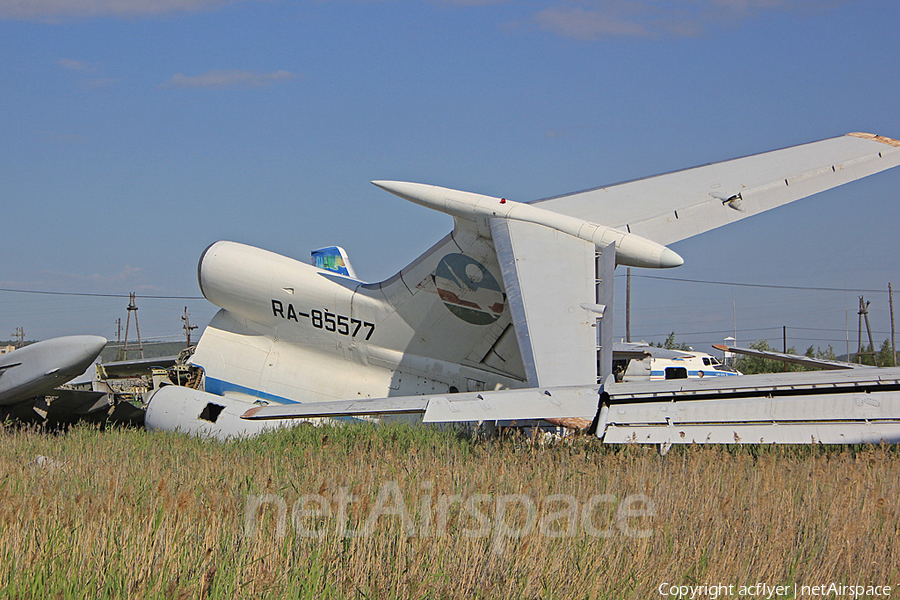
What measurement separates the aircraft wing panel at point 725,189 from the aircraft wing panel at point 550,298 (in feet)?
5.70

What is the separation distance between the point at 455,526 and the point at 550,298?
516 cm

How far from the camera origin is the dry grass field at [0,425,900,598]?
4344 millimetres

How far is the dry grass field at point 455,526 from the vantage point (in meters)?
4.34

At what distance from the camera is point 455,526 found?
536cm

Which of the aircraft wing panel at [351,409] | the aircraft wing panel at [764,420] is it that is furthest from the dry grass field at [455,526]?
the aircraft wing panel at [351,409]

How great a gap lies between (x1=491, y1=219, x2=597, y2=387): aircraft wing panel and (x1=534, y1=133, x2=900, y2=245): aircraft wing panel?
68.4 inches

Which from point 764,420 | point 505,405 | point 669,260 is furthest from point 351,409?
point 669,260

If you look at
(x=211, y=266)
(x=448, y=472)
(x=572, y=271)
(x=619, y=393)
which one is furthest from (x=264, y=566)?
(x=211, y=266)

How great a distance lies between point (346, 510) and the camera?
5.64 m

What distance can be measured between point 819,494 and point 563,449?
2949 millimetres

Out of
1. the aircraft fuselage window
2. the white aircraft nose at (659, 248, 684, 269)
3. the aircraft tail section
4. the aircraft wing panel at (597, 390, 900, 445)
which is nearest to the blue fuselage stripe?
the aircraft fuselage window

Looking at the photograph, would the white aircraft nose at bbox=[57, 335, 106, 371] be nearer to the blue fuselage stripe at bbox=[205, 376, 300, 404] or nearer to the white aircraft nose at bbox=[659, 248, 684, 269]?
the blue fuselage stripe at bbox=[205, 376, 300, 404]

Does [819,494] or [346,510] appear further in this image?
[819,494]

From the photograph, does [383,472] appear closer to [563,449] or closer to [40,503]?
[563,449]
